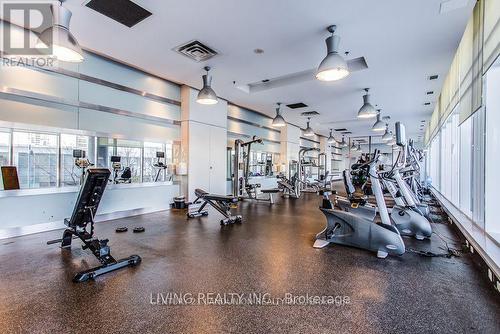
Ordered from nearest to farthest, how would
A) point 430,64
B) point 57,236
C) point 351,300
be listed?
point 351,300 → point 57,236 → point 430,64

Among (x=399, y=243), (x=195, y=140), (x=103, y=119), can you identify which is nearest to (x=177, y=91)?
(x=195, y=140)

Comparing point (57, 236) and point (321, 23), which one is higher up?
point (321, 23)

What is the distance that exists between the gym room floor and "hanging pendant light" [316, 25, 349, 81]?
256 cm

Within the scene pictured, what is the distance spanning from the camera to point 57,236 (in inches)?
166

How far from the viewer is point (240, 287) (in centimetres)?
249

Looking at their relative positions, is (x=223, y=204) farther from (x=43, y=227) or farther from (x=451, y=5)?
(x=451, y=5)

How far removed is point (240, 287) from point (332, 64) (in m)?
3.13

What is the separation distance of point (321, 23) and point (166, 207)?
17.8 ft

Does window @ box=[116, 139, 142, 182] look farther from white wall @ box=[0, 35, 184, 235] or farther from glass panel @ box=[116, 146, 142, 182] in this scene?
white wall @ box=[0, 35, 184, 235]

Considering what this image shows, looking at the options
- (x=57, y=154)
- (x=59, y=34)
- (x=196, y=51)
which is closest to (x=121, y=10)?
(x=59, y=34)

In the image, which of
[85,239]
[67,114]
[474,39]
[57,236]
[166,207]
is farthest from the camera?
[166,207]

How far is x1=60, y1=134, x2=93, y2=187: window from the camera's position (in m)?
4.76

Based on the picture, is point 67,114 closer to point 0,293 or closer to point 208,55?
point 208,55

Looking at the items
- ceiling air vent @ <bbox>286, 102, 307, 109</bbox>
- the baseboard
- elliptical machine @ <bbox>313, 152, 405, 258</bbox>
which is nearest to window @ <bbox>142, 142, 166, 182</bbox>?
the baseboard
